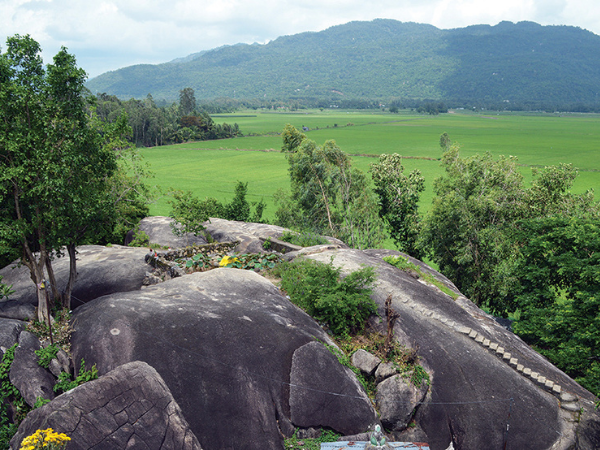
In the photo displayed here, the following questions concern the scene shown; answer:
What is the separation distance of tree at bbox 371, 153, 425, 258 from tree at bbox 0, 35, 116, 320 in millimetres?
25563

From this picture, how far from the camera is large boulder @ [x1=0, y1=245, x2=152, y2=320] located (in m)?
16.5

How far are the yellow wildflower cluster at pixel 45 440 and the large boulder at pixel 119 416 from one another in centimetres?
39

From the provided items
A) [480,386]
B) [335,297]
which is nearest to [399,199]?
[335,297]

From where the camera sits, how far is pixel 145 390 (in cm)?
1073

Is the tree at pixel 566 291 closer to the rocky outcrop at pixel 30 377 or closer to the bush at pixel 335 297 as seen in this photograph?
the bush at pixel 335 297

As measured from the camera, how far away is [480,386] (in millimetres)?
14914

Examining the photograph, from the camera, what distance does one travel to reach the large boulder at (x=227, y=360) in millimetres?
11930

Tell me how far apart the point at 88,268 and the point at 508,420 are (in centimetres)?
1733

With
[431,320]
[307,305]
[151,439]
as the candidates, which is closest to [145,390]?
[151,439]

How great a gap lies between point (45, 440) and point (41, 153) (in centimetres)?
867

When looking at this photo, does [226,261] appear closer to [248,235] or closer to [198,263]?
[198,263]

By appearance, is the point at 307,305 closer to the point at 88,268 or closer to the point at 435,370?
the point at 435,370

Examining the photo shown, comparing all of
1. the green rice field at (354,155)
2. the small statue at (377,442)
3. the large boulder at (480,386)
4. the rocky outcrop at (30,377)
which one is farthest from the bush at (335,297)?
the green rice field at (354,155)

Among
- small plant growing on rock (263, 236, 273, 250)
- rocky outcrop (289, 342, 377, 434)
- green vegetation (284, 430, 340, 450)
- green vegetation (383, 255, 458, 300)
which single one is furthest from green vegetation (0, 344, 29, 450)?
green vegetation (383, 255, 458, 300)
